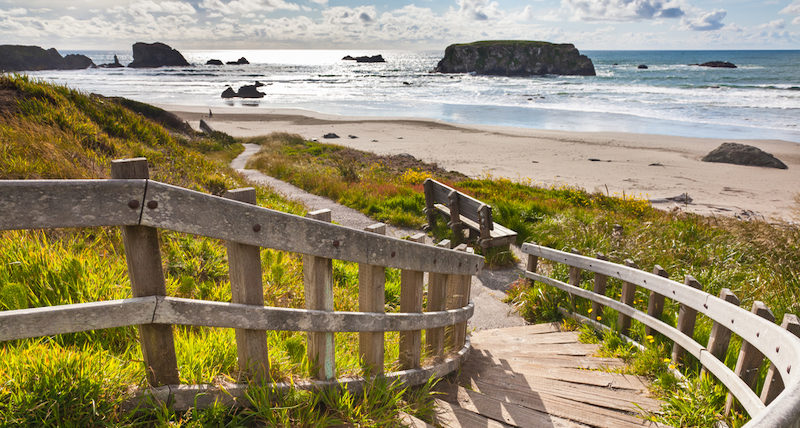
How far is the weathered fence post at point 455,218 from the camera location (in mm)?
8250

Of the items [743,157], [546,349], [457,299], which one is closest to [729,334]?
[546,349]

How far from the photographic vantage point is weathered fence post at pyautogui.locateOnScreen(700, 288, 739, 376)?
322 cm

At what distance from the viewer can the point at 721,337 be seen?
10.7 ft

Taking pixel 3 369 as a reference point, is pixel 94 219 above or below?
above

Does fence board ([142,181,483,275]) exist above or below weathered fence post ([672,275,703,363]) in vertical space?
above

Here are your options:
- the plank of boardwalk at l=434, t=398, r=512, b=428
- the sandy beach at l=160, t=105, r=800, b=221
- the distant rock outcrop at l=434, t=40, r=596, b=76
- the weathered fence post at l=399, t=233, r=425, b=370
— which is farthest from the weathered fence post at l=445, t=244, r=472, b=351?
the distant rock outcrop at l=434, t=40, r=596, b=76

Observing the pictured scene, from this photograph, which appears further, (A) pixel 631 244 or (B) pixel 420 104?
(B) pixel 420 104

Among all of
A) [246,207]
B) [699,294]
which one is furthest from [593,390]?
[246,207]

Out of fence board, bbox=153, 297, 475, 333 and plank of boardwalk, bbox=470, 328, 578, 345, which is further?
plank of boardwalk, bbox=470, 328, 578, 345

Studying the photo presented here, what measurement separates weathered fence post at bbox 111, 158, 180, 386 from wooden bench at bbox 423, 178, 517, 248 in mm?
5922

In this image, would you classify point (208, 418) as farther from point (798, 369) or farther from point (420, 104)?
point (420, 104)

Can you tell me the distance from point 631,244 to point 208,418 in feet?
21.4

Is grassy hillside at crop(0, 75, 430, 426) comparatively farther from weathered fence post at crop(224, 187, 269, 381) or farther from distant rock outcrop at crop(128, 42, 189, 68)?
distant rock outcrop at crop(128, 42, 189, 68)

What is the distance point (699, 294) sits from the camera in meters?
3.44
